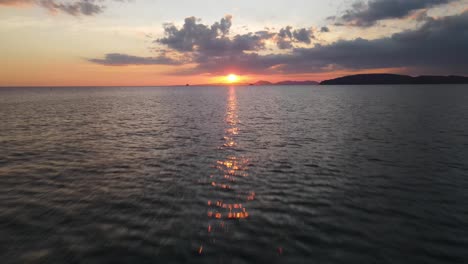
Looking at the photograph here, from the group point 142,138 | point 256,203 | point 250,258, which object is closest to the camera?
point 250,258

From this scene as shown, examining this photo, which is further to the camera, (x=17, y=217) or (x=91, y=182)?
(x=91, y=182)

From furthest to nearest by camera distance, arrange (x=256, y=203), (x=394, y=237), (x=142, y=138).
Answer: (x=142, y=138), (x=256, y=203), (x=394, y=237)

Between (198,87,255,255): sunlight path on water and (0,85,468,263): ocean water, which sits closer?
(0,85,468,263): ocean water

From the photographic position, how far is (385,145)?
98.2ft

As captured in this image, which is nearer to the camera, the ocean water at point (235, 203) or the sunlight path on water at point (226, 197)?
the ocean water at point (235, 203)

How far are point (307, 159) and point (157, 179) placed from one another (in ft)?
47.4

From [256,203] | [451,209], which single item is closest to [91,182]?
[256,203]

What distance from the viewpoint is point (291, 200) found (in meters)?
15.9

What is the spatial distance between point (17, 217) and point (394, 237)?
A: 20.1 meters

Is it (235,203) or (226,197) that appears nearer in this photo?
(235,203)

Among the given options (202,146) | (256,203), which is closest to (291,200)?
(256,203)

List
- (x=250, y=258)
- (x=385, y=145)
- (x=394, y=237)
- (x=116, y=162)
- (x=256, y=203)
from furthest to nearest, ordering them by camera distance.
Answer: (x=385, y=145) → (x=116, y=162) → (x=256, y=203) → (x=394, y=237) → (x=250, y=258)

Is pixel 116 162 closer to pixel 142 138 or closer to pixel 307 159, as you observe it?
pixel 142 138

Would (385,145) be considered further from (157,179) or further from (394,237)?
(157,179)
